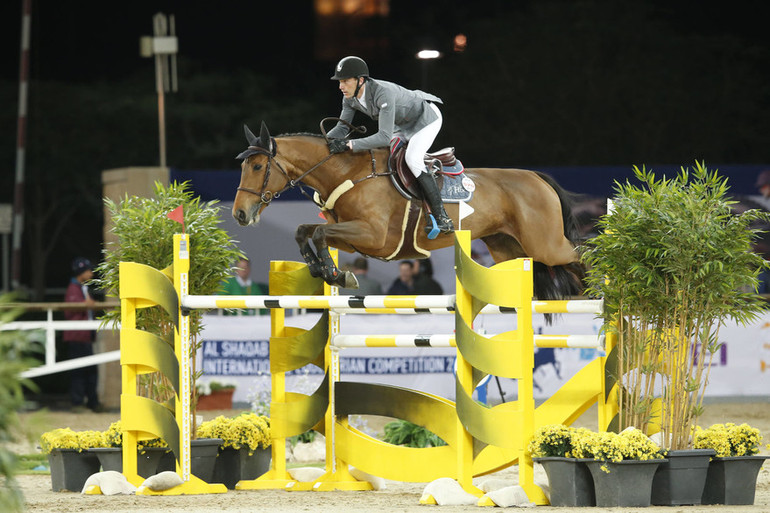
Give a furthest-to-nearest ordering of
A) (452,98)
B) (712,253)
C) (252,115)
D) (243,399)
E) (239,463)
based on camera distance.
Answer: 1. (252,115)
2. (452,98)
3. (243,399)
4. (239,463)
5. (712,253)

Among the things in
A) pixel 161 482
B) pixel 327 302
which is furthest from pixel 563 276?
pixel 161 482

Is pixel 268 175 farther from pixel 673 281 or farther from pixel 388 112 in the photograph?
pixel 673 281

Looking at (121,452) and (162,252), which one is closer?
(121,452)

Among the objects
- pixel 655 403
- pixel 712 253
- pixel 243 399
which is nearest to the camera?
pixel 712 253

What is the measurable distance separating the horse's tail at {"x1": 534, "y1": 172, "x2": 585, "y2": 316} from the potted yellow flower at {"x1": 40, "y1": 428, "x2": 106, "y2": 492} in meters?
2.28

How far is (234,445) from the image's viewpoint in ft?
18.2

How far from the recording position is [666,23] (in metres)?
13.1

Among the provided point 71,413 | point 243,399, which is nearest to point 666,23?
point 243,399

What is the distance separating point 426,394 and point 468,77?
26.9ft

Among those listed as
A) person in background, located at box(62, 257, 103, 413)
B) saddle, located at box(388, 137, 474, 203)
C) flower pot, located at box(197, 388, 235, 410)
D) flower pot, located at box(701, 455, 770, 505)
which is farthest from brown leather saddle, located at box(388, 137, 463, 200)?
person in background, located at box(62, 257, 103, 413)

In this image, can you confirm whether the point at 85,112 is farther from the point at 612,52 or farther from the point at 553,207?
the point at 553,207

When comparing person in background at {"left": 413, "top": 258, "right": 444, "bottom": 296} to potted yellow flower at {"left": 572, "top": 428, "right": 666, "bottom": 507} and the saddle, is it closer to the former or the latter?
the saddle

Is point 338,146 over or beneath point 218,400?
over

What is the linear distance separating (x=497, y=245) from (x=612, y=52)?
7757mm
